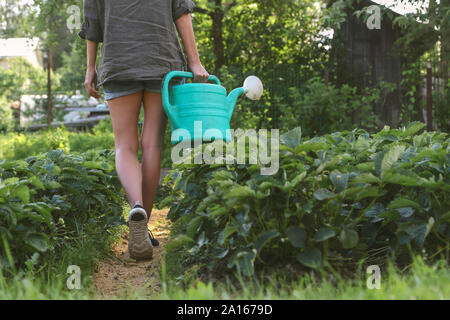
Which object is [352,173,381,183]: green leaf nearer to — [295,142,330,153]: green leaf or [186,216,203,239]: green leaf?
[295,142,330,153]: green leaf

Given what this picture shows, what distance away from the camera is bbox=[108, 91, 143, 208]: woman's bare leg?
2.78m

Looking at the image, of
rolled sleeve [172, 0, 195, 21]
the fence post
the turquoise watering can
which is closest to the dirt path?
the turquoise watering can

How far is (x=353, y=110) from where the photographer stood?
708cm

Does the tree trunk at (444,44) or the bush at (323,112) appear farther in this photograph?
the bush at (323,112)

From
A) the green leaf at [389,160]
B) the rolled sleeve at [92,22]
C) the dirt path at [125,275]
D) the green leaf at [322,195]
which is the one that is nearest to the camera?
the green leaf at [322,195]

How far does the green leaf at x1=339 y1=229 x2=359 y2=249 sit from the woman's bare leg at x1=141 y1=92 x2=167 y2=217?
1.39 metres

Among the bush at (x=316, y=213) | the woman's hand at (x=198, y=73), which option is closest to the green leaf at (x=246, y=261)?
the bush at (x=316, y=213)

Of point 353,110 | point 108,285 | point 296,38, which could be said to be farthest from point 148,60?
point 296,38

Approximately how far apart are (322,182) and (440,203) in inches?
18.0

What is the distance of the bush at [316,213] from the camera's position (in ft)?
6.00

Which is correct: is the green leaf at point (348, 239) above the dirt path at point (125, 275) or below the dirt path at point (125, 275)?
above

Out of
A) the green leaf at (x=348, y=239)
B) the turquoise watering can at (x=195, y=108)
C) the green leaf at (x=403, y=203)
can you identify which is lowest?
the green leaf at (x=348, y=239)

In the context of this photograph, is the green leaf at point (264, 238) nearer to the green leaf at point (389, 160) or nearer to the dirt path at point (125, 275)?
the green leaf at point (389, 160)
